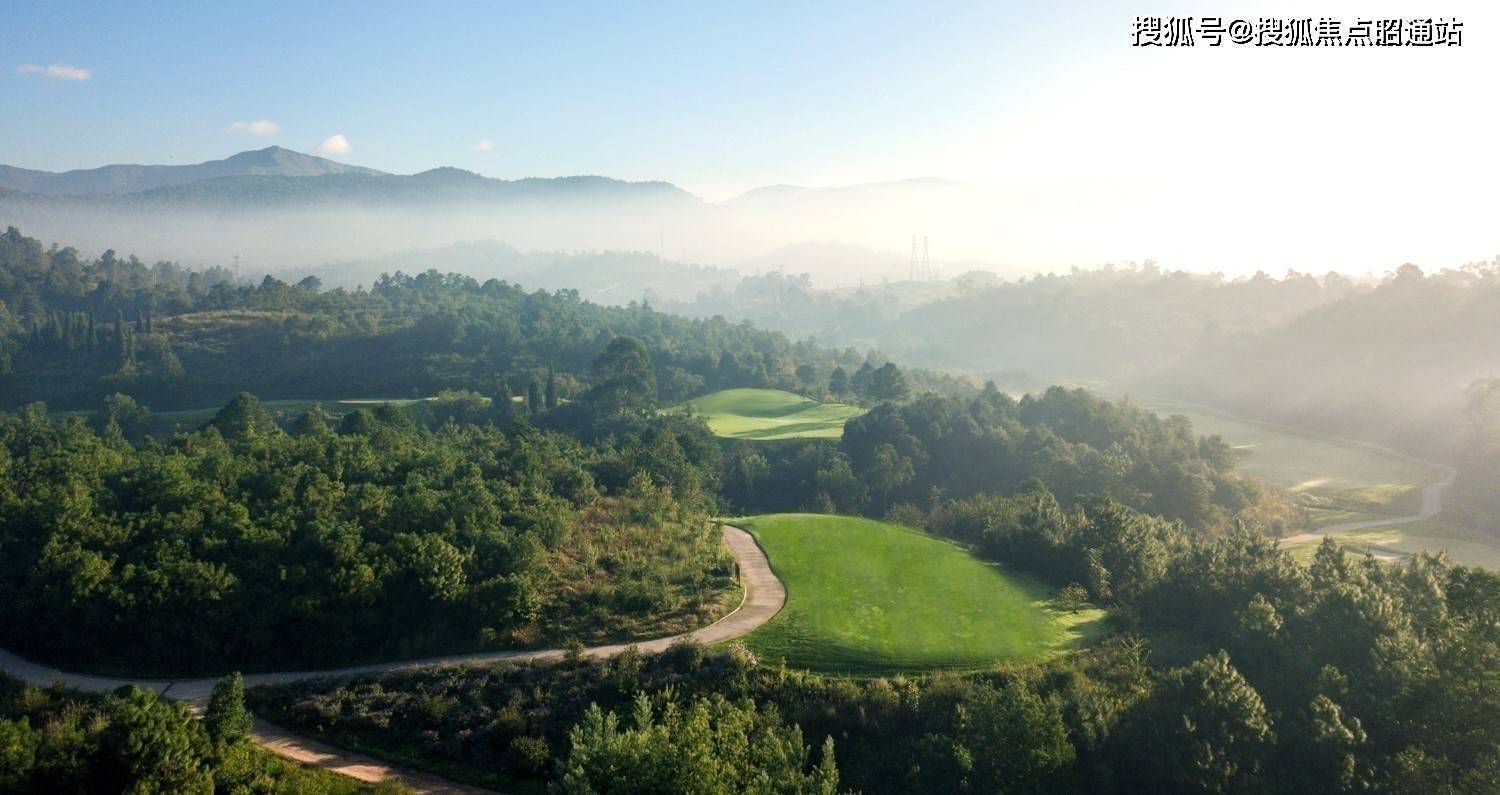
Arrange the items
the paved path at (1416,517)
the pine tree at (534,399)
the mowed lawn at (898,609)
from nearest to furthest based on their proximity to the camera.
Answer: the mowed lawn at (898,609), the paved path at (1416,517), the pine tree at (534,399)

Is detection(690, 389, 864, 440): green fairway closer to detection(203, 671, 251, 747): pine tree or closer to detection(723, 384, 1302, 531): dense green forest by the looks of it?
detection(723, 384, 1302, 531): dense green forest

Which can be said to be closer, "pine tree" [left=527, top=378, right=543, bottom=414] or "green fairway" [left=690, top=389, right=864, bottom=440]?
"green fairway" [left=690, top=389, right=864, bottom=440]

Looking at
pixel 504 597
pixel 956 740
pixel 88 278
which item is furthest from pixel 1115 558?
pixel 88 278

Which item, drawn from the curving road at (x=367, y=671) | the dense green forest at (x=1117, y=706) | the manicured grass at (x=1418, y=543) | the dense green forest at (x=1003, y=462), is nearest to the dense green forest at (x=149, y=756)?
the curving road at (x=367, y=671)

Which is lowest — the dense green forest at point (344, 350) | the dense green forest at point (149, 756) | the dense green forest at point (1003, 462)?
the dense green forest at point (1003, 462)

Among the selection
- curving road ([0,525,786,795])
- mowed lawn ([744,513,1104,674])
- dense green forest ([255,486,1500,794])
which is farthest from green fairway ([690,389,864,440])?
dense green forest ([255,486,1500,794])

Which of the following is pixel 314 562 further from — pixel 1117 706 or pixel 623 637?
pixel 1117 706

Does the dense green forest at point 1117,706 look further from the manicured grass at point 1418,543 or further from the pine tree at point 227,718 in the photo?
the manicured grass at point 1418,543
